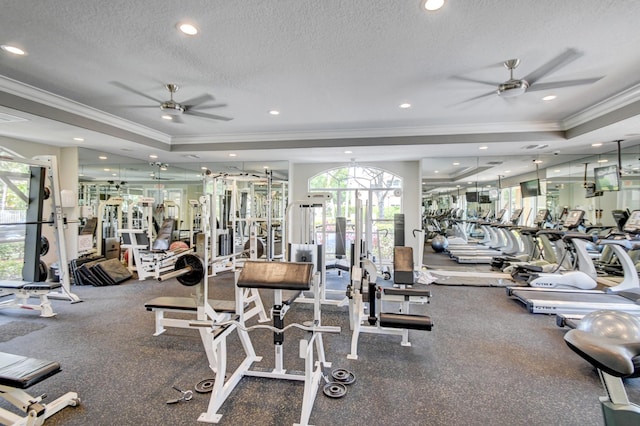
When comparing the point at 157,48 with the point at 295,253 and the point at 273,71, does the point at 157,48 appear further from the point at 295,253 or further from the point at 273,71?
the point at 295,253

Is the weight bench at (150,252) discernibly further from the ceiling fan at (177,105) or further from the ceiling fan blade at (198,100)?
the ceiling fan blade at (198,100)

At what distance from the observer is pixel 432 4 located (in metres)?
2.02

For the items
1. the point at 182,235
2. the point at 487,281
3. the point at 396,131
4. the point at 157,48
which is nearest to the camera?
the point at 157,48

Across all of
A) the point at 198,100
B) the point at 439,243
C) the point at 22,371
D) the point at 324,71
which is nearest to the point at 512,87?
the point at 324,71

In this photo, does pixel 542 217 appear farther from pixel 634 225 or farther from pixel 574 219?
pixel 634 225

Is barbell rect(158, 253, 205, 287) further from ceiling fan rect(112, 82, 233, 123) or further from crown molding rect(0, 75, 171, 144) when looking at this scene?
crown molding rect(0, 75, 171, 144)

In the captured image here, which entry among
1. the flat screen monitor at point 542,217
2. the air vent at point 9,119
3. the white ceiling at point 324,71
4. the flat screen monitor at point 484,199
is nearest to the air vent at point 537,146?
the white ceiling at point 324,71

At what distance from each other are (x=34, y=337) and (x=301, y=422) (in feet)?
10.2

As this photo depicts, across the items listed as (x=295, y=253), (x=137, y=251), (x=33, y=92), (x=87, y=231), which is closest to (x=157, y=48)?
(x=33, y=92)

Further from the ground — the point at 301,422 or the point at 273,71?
the point at 273,71

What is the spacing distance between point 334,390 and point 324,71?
286 centimetres

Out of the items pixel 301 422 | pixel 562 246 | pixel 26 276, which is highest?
pixel 562 246

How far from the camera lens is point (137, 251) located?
5621 mm

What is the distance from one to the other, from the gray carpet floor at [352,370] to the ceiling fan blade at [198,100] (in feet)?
9.05
